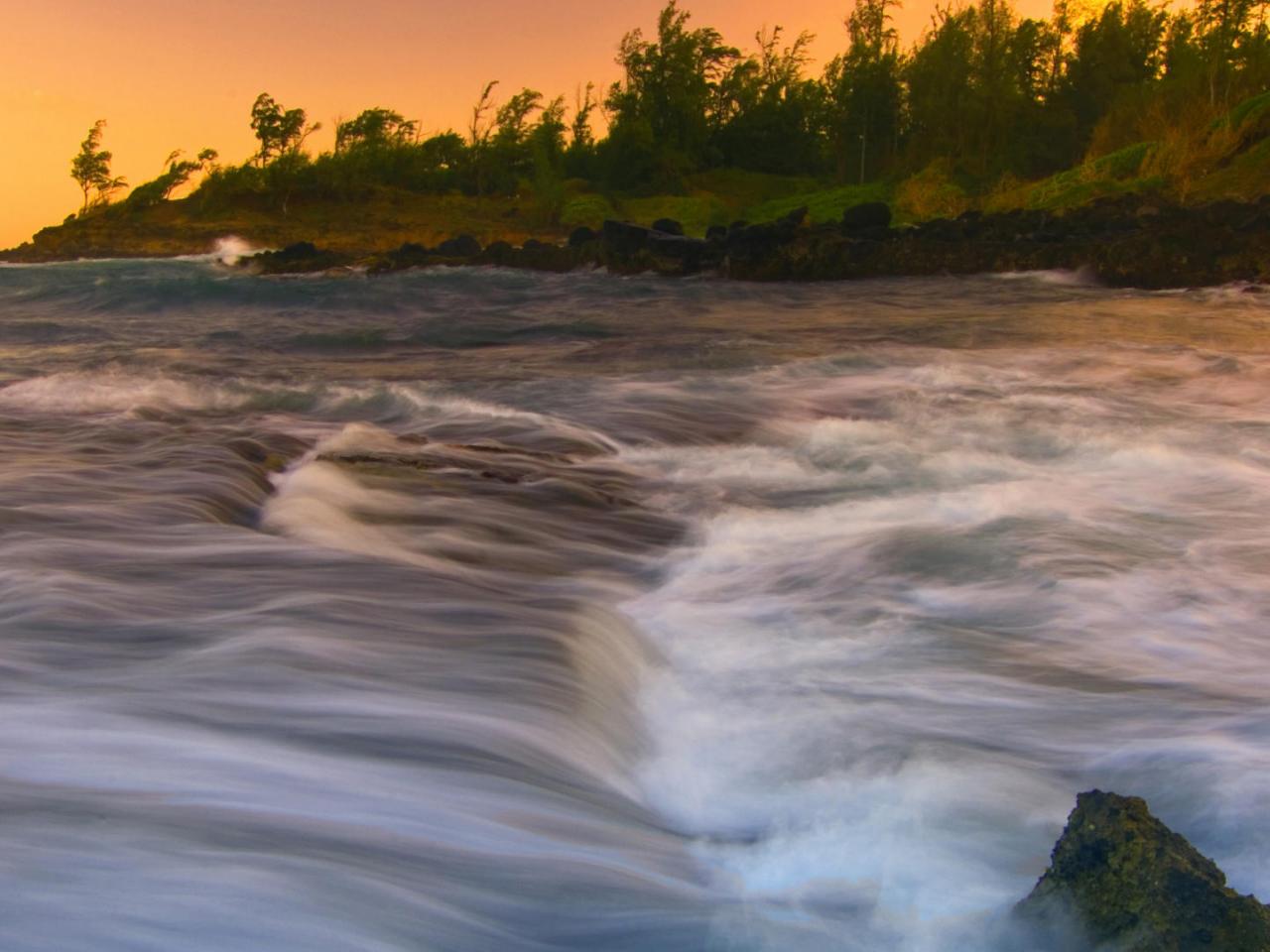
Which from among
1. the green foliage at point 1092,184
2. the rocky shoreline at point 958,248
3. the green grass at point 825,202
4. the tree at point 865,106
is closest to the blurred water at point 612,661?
the rocky shoreline at point 958,248

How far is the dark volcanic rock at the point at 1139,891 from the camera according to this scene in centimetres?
168

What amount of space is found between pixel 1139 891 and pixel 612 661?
75.3 inches

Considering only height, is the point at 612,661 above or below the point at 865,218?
below

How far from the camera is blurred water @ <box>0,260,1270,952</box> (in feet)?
7.16

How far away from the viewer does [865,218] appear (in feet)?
73.2

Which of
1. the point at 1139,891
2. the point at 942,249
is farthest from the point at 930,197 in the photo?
the point at 1139,891

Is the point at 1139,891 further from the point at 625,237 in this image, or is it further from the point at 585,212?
the point at 585,212

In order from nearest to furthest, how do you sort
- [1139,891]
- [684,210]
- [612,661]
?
1. [1139,891]
2. [612,661]
3. [684,210]

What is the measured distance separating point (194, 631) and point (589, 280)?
18194 millimetres

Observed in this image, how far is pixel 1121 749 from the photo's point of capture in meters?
2.99

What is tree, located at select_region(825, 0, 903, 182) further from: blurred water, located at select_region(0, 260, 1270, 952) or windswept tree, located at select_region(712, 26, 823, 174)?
blurred water, located at select_region(0, 260, 1270, 952)

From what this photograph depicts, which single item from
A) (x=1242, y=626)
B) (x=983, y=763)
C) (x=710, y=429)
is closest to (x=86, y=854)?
(x=983, y=763)

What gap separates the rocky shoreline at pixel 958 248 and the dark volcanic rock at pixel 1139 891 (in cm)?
1610

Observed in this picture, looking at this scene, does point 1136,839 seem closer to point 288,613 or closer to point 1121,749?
point 1121,749
